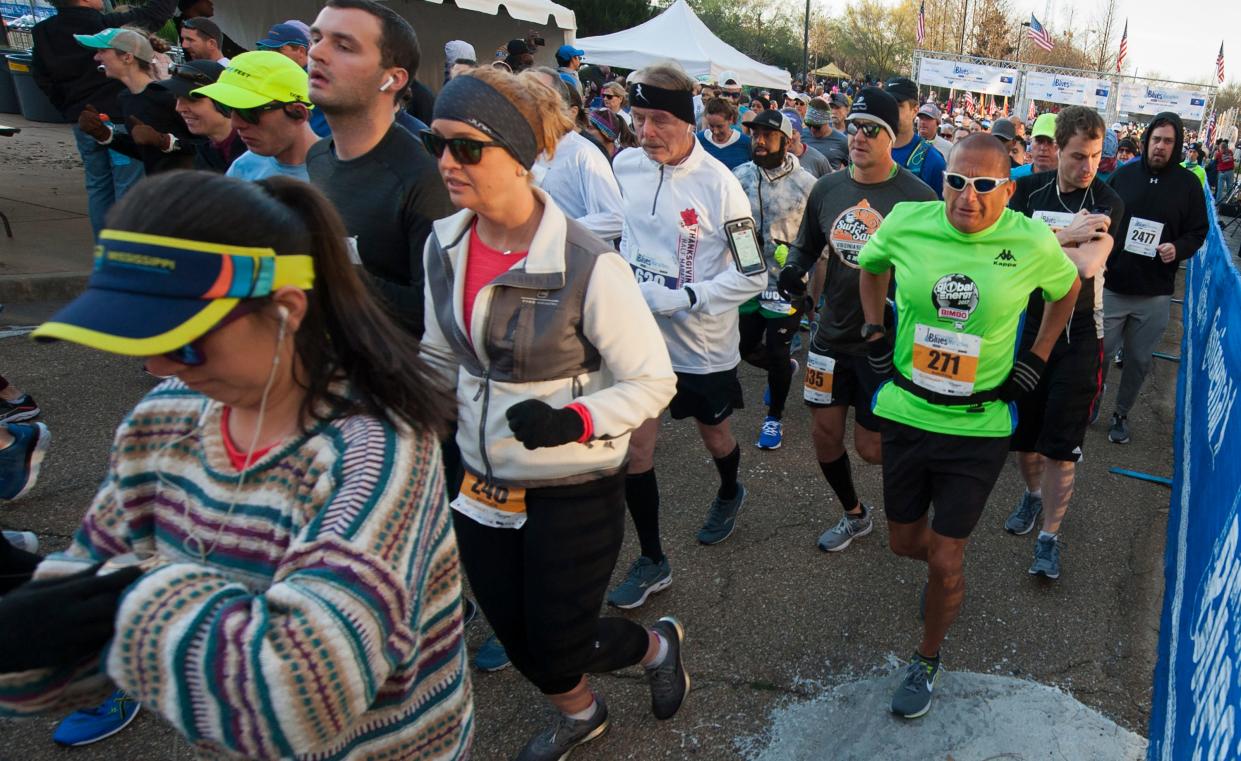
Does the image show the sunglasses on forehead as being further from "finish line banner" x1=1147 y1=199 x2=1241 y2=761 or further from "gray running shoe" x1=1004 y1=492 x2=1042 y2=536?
"gray running shoe" x1=1004 y1=492 x2=1042 y2=536

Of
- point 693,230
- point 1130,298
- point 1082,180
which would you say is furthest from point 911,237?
point 1130,298

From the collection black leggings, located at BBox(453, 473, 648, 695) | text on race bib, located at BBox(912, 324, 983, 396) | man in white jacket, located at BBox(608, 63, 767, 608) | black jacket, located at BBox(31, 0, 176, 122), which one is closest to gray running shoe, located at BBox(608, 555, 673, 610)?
man in white jacket, located at BBox(608, 63, 767, 608)

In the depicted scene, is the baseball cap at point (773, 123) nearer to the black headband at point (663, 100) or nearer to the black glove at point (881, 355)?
the black headband at point (663, 100)

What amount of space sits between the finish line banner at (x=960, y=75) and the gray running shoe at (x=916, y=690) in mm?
25274

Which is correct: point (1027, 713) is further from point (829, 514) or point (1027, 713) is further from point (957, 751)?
point (829, 514)

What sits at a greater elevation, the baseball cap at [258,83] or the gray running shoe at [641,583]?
the baseball cap at [258,83]

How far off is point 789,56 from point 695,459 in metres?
61.3

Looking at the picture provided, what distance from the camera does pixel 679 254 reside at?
3.61 meters

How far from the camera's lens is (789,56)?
6019cm

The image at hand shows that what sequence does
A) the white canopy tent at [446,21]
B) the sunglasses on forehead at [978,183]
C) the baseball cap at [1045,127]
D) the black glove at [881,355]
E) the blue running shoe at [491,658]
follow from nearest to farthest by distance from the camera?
the sunglasses on forehead at [978,183] → the blue running shoe at [491,658] → the black glove at [881,355] → the baseball cap at [1045,127] → the white canopy tent at [446,21]

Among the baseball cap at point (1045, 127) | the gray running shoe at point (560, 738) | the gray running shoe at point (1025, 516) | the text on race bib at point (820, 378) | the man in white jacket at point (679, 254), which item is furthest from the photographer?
the baseball cap at point (1045, 127)

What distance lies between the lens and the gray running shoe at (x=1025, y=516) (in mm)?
4285

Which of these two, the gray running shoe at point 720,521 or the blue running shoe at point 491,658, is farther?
the gray running shoe at point 720,521

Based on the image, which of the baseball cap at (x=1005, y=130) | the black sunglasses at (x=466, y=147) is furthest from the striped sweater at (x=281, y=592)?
the baseball cap at (x=1005, y=130)
